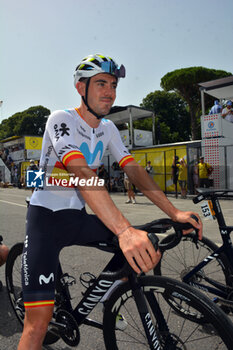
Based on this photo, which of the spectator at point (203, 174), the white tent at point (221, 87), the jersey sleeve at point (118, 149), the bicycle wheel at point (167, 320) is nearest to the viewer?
the bicycle wheel at point (167, 320)

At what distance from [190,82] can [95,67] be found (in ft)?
153

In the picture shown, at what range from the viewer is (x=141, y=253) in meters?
1.29

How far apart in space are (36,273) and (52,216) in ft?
1.16

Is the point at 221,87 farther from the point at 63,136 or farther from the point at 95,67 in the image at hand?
the point at 63,136

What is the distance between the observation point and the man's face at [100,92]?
2.00m

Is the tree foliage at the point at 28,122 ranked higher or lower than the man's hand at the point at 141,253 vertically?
higher

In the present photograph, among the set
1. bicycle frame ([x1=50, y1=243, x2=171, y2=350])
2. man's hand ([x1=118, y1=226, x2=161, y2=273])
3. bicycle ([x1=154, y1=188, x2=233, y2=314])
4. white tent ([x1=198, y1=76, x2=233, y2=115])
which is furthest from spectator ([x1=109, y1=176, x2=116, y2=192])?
man's hand ([x1=118, y1=226, x2=161, y2=273])

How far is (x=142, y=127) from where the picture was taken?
49.6 metres

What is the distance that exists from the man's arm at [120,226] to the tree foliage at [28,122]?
7352 centimetres

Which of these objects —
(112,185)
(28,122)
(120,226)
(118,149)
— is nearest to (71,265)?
(118,149)

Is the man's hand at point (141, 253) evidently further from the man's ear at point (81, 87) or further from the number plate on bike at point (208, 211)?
the number plate on bike at point (208, 211)

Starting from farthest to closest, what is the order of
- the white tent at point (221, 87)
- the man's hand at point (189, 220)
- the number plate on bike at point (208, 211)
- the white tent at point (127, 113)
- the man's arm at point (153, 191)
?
the white tent at point (127, 113), the white tent at point (221, 87), the number plate on bike at point (208, 211), the man's arm at point (153, 191), the man's hand at point (189, 220)

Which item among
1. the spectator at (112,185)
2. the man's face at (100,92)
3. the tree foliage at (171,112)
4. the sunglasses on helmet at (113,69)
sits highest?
the tree foliage at (171,112)

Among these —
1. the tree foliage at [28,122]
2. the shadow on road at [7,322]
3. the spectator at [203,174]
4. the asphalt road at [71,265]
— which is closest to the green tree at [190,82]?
the spectator at [203,174]
